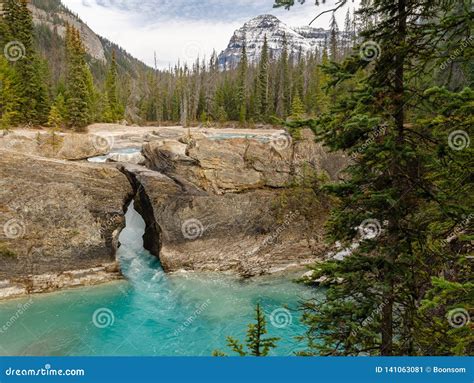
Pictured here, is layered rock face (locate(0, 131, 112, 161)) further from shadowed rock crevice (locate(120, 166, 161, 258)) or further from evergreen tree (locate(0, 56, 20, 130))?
evergreen tree (locate(0, 56, 20, 130))

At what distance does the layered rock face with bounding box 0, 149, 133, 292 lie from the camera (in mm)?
16922

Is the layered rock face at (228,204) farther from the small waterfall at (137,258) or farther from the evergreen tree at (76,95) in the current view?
the evergreen tree at (76,95)

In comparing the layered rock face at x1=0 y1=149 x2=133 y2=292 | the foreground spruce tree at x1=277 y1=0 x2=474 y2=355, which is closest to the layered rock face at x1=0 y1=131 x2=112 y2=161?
the layered rock face at x1=0 y1=149 x2=133 y2=292

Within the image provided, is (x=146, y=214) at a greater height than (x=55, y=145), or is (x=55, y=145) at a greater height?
(x=55, y=145)

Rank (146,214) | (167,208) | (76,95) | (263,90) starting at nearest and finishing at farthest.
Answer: (167,208) < (146,214) < (76,95) < (263,90)

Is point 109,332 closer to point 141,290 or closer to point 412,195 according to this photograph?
point 141,290

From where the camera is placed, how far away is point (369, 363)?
14.3 feet

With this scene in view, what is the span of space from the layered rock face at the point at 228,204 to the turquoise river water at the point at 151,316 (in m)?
1.48

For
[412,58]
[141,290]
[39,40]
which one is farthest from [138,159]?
[39,40]

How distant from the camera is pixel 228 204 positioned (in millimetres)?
21125

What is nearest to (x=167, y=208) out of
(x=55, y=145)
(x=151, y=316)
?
(x=151, y=316)

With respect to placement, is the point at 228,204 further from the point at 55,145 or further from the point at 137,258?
the point at 55,145

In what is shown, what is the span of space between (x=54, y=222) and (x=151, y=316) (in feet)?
25.2

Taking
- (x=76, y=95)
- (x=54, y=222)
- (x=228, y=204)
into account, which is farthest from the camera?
(x=76, y=95)
